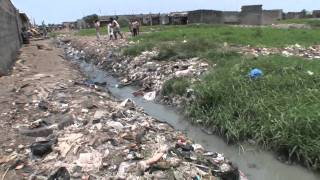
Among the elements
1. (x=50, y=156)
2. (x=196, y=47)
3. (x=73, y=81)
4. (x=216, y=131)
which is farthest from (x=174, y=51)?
(x=50, y=156)

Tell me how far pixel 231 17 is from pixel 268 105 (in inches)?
1196

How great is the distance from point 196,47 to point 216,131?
602 centimetres

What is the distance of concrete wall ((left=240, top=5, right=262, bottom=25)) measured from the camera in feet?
111

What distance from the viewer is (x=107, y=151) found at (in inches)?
199

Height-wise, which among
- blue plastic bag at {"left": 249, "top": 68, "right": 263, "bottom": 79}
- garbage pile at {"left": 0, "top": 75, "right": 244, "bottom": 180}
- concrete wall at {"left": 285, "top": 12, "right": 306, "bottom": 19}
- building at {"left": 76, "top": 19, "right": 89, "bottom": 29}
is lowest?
building at {"left": 76, "top": 19, "right": 89, "bottom": 29}

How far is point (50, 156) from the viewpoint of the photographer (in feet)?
16.7

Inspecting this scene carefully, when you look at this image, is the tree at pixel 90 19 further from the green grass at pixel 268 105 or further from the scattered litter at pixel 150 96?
the green grass at pixel 268 105

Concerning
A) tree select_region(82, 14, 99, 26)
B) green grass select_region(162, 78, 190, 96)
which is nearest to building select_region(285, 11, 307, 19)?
tree select_region(82, 14, 99, 26)

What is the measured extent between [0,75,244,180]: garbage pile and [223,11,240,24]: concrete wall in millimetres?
29809

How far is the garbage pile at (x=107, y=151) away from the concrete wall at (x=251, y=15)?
2876 centimetres

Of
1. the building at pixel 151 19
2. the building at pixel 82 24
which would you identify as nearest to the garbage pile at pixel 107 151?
the building at pixel 151 19

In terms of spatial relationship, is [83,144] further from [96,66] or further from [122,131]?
[96,66]

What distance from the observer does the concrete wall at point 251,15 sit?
33716 mm

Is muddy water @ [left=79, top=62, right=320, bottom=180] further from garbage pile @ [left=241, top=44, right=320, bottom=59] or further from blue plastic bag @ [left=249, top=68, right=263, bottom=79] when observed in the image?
garbage pile @ [left=241, top=44, right=320, bottom=59]
